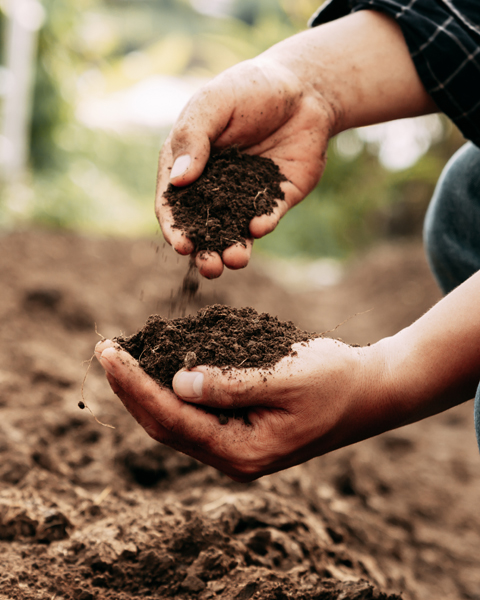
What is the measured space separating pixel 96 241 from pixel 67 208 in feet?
4.44

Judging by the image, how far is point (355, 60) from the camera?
200cm

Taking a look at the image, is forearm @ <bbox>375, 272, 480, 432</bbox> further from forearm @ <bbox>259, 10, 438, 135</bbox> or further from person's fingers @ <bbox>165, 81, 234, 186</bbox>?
forearm @ <bbox>259, 10, 438, 135</bbox>

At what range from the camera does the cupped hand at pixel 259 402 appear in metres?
1.31

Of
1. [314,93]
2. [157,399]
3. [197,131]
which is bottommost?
[157,399]

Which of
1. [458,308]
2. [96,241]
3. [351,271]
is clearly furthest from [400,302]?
[458,308]

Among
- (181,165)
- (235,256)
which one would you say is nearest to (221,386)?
(235,256)

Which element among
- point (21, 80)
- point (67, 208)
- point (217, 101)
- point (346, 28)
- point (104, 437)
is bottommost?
point (67, 208)

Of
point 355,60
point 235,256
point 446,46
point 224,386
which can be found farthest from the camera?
point 355,60

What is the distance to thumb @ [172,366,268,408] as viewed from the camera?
129 centimetres

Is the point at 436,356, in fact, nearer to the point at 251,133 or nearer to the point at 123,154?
the point at 251,133

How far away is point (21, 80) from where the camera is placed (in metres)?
6.84

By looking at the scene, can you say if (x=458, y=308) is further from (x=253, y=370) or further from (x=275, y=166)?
(x=275, y=166)

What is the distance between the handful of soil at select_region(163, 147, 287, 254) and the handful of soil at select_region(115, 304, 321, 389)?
0.25 m

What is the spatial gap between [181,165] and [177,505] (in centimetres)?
114
